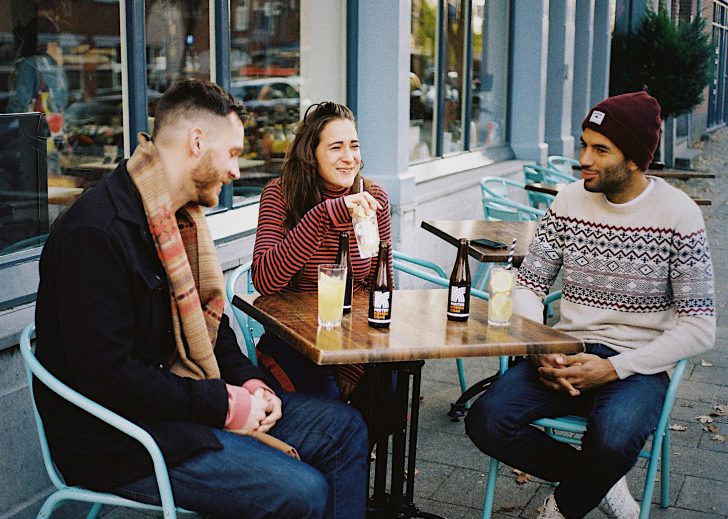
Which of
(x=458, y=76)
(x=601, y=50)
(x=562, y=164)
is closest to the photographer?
(x=458, y=76)

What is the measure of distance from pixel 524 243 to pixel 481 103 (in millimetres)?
4762

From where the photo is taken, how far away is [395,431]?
3277mm

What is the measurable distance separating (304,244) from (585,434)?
3.69 feet

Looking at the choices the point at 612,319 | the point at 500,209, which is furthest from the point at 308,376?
the point at 500,209

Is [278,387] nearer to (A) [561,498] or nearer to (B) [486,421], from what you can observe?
(B) [486,421]

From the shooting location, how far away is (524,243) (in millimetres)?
4938

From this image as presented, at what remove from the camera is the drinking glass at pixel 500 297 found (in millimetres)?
3006

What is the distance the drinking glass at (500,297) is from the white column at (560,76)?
844 cm

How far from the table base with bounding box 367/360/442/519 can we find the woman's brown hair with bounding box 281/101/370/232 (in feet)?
2.29

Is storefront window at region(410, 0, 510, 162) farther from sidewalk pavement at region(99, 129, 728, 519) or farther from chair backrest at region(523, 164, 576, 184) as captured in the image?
sidewalk pavement at region(99, 129, 728, 519)

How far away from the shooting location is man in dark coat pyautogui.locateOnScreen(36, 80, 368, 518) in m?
2.33

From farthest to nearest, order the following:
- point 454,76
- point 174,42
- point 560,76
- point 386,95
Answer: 1. point 560,76
2. point 454,76
3. point 386,95
4. point 174,42

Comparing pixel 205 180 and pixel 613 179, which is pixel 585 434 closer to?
pixel 613 179

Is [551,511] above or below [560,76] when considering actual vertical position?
below
